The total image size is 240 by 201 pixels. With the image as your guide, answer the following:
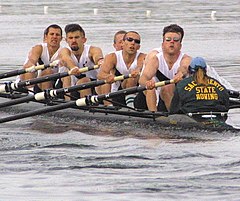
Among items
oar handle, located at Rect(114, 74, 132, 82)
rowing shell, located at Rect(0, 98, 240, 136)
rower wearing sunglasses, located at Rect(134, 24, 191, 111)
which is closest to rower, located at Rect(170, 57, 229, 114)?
rowing shell, located at Rect(0, 98, 240, 136)

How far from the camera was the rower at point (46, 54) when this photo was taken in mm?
17766

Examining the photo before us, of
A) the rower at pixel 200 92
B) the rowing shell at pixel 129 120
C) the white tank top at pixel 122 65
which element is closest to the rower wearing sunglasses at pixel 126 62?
the white tank top at pixel 122 65

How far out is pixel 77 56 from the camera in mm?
17297

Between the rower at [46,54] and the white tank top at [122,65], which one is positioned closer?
the white tank top at [122,65]

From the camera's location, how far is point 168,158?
12.7m

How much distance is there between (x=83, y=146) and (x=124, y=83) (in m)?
2.87

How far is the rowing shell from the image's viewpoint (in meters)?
14.0

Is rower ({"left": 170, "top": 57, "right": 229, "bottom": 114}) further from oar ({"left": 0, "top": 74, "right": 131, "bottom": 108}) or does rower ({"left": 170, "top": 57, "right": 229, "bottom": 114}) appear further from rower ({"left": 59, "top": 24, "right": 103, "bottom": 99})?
rower ({"left": 59, "top": 24, "right": 103, "bottom": 99})

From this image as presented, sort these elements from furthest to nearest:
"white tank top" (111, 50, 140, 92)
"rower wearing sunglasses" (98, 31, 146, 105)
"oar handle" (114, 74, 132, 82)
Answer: "white tank top" (111, 50, 140, 92)
"rower wearing sunglasses" (98, 31, 146, 105)
"oar handle" (114, 74, 132, 82)

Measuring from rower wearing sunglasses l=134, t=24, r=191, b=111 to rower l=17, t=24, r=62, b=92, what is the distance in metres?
2.80

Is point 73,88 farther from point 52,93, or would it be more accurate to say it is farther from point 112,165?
point 112,165

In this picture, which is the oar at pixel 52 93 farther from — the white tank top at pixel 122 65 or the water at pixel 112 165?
the white tank top at pixel 122 65

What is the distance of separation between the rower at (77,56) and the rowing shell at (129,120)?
624mm

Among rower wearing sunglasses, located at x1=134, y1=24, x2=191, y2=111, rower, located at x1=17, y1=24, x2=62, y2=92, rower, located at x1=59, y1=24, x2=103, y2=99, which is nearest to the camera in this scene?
rower wearing sunglasses, located at x1=134, y1=24, x2=191, y2=111
